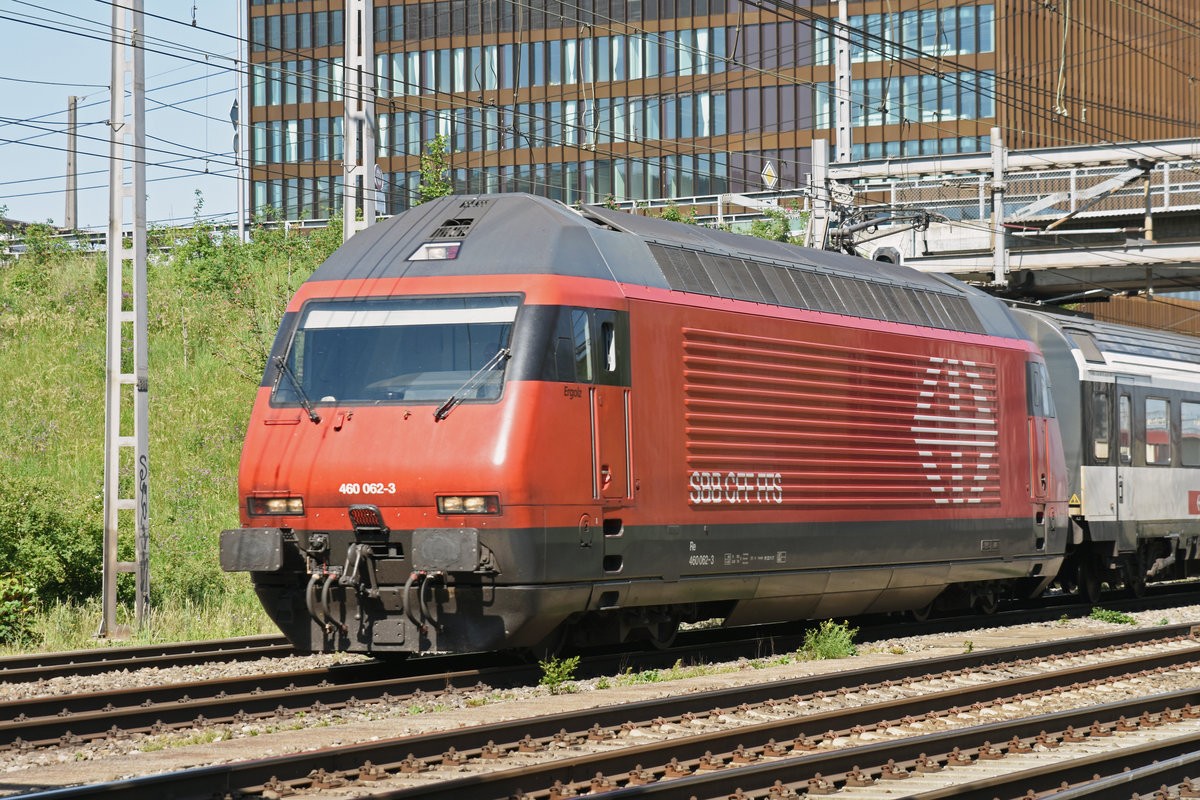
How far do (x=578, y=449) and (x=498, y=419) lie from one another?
2.60 feet

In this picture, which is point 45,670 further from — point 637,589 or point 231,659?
point 637,589

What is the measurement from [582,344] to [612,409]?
62cm

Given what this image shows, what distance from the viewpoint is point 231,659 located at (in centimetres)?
1362

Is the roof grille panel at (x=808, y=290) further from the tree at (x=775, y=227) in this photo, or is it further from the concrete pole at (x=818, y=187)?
the tree at (x=775, y=227)

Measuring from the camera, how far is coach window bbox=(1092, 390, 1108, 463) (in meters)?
21.0

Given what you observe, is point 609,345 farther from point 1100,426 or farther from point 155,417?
point 155,417

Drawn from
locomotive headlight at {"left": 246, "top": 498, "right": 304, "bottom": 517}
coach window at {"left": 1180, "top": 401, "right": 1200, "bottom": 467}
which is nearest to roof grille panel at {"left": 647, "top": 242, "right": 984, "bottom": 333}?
locomotive headlight at {"left": 246, "top": 498, "right": 304, "bottom": 517}

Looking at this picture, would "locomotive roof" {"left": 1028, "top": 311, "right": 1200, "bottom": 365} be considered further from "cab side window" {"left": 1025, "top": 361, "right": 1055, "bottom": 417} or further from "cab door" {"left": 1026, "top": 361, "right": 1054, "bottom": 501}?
"cab door" {"left": 1026, "top": 361, "right": 1054, "bottom": 501}

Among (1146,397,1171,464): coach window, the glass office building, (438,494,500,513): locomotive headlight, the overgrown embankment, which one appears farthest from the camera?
the glass office building

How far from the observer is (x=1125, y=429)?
21.6 metres

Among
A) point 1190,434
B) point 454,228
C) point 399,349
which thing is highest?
point 454,228

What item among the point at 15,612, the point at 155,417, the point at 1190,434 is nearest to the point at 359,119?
Result: the point at 15,612

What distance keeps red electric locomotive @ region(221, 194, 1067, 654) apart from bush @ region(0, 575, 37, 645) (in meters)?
5.17

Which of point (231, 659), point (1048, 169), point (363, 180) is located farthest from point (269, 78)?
point (231, 659)
